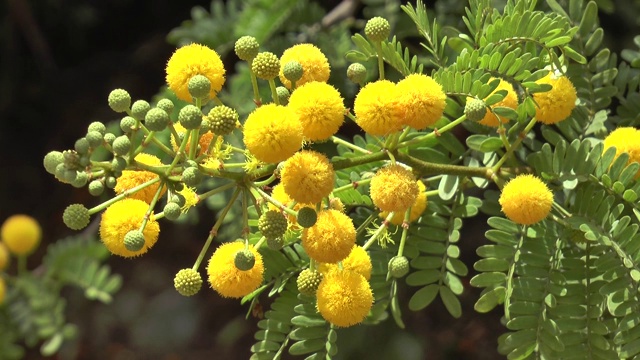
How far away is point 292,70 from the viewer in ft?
5.18

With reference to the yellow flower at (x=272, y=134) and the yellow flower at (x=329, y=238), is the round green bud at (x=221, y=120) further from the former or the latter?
the yellow flower at (x=329, y=238)

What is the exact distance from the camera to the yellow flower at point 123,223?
4.88 ft

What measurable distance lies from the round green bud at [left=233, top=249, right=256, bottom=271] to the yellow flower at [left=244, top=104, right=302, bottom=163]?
0.60 feet

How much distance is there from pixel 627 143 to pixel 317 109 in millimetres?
768

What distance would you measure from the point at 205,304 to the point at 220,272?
3124mm

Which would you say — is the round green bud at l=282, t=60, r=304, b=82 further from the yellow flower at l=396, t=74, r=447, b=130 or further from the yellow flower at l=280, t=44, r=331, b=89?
the yellow flower at l=396, t=74, r=447, b=130

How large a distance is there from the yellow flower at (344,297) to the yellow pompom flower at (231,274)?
0.45 feet

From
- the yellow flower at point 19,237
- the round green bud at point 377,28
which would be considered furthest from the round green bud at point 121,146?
the yellow flower at point 19,237

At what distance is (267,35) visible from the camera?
9.53 ft

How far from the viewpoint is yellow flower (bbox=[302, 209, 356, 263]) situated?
1462 mm

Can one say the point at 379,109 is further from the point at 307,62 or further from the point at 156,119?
the point at 156,119

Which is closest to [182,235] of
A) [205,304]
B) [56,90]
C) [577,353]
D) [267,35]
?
[205,304]

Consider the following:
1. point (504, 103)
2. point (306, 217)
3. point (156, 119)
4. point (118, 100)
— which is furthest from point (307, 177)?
point (504, 103)

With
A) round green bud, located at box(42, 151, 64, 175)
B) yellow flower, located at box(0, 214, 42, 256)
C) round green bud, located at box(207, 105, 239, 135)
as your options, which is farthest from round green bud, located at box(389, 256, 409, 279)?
yellow flower, located at box(0, 214, 42, 256)
